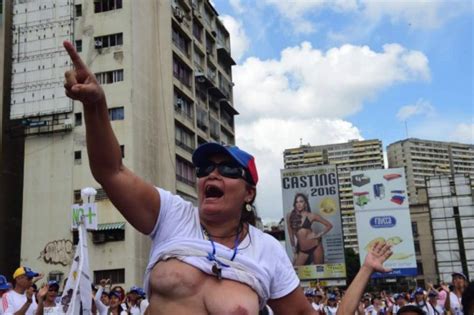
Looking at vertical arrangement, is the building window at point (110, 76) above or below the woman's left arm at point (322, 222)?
above

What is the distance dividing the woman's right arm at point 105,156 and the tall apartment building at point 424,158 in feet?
313

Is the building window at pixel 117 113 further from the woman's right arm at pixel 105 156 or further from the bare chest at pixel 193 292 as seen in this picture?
the bare chest at pixel 193 292

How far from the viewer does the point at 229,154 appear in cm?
263

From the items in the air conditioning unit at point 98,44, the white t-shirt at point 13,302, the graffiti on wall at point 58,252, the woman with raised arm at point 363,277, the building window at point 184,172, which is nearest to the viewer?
the woman with raised arm at point 363,277

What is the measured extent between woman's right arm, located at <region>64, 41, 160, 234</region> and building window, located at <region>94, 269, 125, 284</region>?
27.7 meters

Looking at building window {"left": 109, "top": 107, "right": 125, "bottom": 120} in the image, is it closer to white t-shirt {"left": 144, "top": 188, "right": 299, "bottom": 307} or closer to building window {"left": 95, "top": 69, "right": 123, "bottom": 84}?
building window {"left": 95, "top": 69, "right": 123, "bottom": 84}

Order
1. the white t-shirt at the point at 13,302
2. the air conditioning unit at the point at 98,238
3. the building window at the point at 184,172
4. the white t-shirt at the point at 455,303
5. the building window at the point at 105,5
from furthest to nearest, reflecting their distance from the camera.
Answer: the building window at the point at 184,172
the building window at the point at 105,5
the air conditioning unit at the point at 98,238
the white t-shirt at the point at 455,303
the white t-shirt at the point at 13,302

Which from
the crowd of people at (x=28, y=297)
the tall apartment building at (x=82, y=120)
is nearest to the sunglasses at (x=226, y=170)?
the crowd of people at (x=28, y=297)

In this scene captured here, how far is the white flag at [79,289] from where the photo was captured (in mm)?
8039

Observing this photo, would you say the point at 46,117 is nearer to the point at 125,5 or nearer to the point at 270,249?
the point at 125,5

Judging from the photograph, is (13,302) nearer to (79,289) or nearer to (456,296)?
(79,289)

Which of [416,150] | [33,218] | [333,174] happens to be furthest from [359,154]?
[33,218]

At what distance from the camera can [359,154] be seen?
111438 millimetres

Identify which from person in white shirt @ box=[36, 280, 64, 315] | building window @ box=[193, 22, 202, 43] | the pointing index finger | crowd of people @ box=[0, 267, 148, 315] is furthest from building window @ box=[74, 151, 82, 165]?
the pointing index finger
